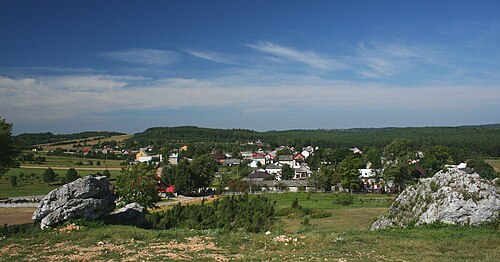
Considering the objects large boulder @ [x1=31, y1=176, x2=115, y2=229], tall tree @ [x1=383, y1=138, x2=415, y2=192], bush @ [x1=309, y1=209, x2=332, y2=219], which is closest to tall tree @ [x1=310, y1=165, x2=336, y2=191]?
tall tree @ [x1=383, y1=138, x2=415, y2=192]

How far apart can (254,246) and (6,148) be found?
93.2ft

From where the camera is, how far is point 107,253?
15656 millimetres

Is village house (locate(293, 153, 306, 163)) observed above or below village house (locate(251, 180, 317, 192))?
above

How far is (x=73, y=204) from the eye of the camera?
22484mm

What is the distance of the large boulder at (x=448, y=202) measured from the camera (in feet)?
66.8

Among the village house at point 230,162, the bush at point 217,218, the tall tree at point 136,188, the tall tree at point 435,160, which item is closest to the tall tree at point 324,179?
the tall tree at point 435,160

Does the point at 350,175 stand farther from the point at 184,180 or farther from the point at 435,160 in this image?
the point at 184,180

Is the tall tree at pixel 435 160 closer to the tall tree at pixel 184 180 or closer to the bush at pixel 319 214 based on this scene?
the bush at pixel 319 214

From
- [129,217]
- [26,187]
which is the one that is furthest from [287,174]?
[129,217]

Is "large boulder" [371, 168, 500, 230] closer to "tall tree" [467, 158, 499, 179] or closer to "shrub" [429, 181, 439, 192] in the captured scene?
"shrub" [429, 181, 439, 192]

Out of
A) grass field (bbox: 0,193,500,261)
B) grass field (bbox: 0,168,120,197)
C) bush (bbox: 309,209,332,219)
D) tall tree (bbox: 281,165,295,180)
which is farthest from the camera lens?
tall tree (bbox: 281,165,295,180)

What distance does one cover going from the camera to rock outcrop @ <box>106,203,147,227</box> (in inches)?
990

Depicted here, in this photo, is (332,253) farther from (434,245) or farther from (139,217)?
(139,217)

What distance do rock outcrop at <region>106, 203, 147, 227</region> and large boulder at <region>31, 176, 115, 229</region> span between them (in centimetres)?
115
